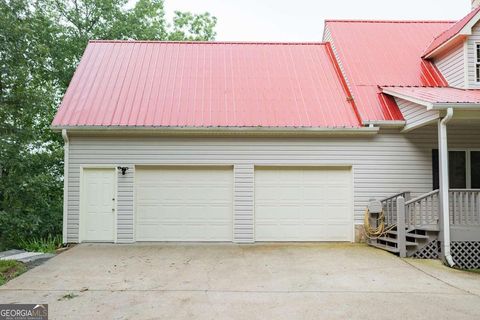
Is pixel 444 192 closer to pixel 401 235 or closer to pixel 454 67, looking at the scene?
pixel 401 235

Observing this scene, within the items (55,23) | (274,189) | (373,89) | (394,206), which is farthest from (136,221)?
(55,23)

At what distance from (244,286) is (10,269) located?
430 cm

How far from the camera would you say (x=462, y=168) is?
32.5 ft

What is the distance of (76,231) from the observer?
31.0 feet

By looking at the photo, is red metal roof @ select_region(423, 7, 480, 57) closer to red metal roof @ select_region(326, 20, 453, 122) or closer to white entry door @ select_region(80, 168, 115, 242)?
red metal roof @ select_region(326, 20, 453, 122)

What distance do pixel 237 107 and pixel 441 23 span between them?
8.76m

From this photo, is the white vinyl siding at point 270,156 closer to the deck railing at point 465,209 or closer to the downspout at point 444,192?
the deck railing at point 465,209

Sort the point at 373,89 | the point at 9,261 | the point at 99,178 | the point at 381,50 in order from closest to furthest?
the point at 9,261
the point at 99,178
the point at 373,89
the point at 381,50

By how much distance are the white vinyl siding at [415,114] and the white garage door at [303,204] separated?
74.9 inches

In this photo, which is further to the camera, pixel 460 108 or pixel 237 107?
pixel 237 107

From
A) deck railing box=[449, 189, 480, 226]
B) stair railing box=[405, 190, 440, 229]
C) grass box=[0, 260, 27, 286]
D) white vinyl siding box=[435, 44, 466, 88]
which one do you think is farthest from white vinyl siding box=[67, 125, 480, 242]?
grass box=[0, 260, 27, 286]

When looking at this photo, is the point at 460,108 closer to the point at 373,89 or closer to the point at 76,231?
the point at 373,89

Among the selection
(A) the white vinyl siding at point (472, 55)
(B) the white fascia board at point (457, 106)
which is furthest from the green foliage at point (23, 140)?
(A) the white vinyl siding at point (472, 55)

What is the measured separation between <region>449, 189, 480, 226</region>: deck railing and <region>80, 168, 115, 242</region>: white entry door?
308 inches
